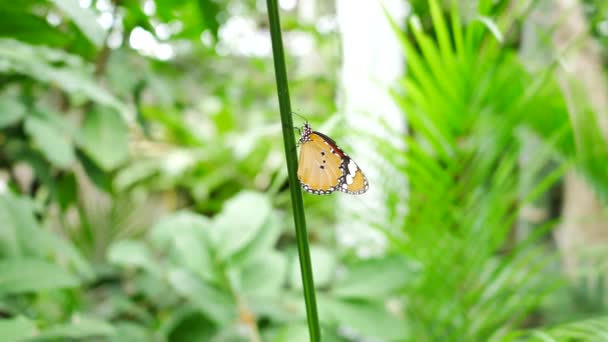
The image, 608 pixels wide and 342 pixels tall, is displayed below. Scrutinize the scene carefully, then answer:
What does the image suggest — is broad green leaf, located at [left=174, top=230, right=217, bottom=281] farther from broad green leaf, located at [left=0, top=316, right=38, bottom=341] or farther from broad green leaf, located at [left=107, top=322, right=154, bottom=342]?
broad green leaf, located at [left=0, top=316, right=38, bottom=341]

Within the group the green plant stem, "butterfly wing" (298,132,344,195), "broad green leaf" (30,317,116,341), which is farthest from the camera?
"broad green leaf" (30,317,116,341)

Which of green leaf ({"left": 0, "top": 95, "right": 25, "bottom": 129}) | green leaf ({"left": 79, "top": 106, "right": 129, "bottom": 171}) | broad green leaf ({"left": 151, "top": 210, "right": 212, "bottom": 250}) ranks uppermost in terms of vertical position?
green leaf ({"left": 79, "top": 106, "right": 129, "bottom": 171})

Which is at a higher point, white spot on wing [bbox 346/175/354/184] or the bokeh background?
the bokeh background

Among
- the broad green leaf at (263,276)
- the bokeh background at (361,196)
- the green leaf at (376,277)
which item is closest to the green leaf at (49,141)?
the bokeh background at (361,196)

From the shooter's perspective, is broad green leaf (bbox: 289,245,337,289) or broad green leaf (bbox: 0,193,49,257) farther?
broad green leaf (bbox: 289,245,337,289)

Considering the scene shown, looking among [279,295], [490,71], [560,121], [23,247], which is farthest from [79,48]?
[560,121]

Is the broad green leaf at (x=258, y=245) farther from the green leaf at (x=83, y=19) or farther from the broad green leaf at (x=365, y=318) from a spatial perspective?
the green leaf at (x=83, y=19)

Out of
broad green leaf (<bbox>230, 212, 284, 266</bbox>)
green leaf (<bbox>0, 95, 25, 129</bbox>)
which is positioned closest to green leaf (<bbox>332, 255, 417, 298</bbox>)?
broad green leaf (<bbox>230, 212, 284, 266</bbox>)
